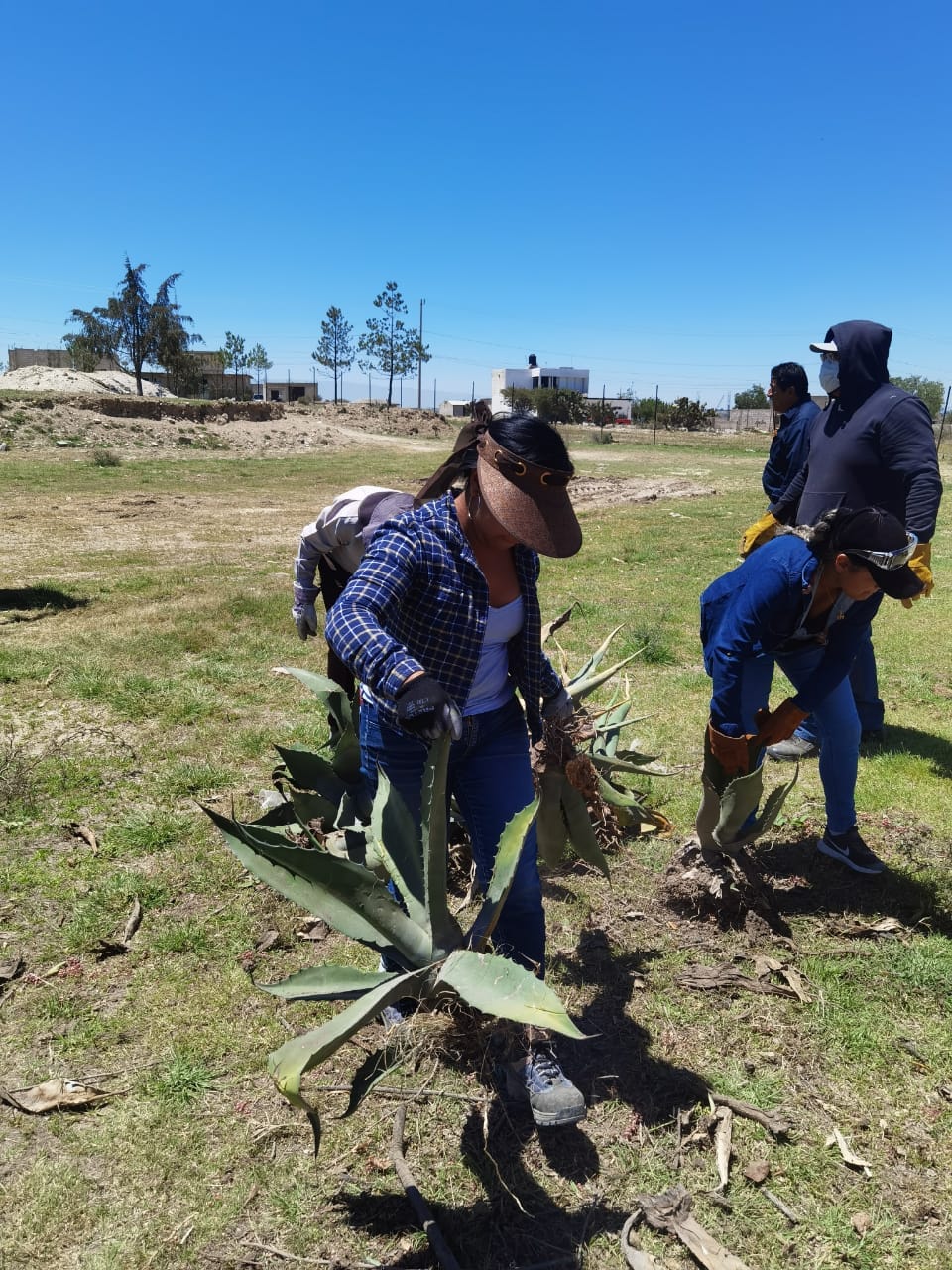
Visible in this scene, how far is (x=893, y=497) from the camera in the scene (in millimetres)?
4293

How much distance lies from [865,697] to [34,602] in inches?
266

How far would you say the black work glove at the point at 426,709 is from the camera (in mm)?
1891

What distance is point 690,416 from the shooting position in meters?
58.6

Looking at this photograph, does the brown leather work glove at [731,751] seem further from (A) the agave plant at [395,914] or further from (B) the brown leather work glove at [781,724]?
(A) the agave plant at [395,914]

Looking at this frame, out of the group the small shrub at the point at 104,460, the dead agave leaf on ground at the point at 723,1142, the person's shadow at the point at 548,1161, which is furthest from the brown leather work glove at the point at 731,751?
the small shrub at the point at 104,460

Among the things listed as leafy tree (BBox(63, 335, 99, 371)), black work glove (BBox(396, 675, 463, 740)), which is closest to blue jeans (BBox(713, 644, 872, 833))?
black work glove (BBox(396, 675, 463, 740))

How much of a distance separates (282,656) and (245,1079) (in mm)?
4148

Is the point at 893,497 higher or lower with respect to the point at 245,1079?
higher

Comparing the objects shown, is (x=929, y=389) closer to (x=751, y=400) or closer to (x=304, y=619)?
(x=751, y=400)

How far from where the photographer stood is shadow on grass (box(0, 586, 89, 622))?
7.26m

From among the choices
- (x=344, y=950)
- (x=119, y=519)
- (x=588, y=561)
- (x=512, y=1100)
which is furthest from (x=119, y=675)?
(x=119, y=519)

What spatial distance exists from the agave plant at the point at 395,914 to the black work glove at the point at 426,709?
0.04m

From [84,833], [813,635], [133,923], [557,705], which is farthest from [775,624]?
[84,833]

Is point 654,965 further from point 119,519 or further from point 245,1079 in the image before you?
point 119,519
